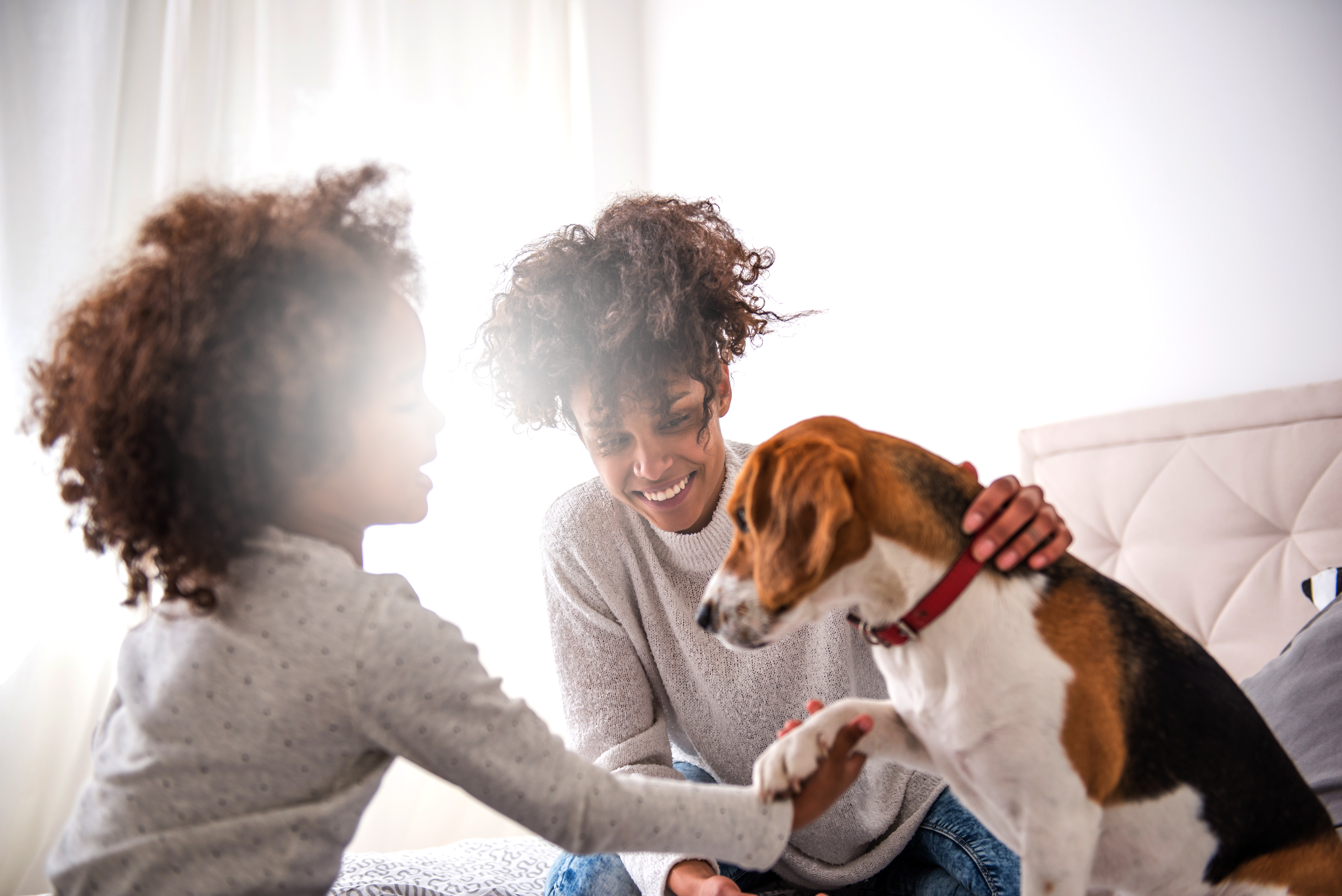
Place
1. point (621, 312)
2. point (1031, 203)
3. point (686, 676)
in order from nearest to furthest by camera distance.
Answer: point (621, 312) → point (686, 676) → point (1031, 203)

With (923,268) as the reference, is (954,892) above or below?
below

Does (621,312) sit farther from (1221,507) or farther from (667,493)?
(1221,507)

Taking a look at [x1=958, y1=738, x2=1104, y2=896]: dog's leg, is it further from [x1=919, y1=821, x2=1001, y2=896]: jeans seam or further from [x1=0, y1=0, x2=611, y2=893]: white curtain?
[x1=0, y1=0, x2=611, y2=893]: white curtain

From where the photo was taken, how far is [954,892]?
1350mm

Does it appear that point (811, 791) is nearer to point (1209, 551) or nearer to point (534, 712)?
point (534, 712)

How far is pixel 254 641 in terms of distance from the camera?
811 millimetres

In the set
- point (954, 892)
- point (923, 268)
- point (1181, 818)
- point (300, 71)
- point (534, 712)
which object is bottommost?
point (954, 892)

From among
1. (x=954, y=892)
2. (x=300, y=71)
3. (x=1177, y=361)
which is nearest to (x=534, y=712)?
(x=954, y=892)

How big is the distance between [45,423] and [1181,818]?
1.32 metres

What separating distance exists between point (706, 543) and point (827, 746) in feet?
2.21

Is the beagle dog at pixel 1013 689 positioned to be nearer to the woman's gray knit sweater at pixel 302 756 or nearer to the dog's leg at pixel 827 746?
the dog's leg at pixel 827 746

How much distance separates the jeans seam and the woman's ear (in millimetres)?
813

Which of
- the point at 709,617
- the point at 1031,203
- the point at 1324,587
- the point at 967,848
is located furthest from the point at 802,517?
the point at 1031,203

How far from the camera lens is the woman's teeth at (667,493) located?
1456 mm
